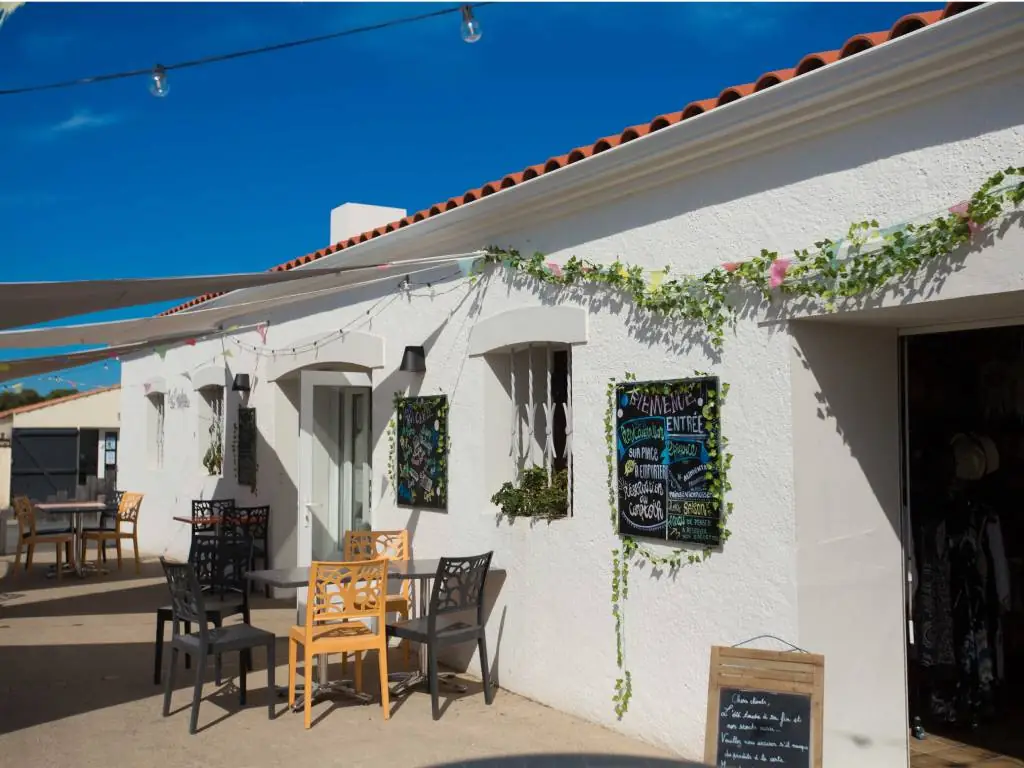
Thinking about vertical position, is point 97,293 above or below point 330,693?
above

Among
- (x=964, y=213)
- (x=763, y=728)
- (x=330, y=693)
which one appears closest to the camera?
(x=964, y=213)

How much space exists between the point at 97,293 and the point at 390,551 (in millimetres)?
3179

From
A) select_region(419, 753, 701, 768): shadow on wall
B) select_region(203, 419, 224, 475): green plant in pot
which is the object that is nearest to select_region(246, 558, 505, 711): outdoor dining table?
select_region(419, 753, 701, 768): shadow on wall

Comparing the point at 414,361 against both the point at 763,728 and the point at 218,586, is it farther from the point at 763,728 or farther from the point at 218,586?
the point at 763,728

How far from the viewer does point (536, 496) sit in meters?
6.05

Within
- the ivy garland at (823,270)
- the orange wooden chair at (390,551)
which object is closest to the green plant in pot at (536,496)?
the orange wooden chair at (390,551)

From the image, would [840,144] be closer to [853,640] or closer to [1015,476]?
[853,640]

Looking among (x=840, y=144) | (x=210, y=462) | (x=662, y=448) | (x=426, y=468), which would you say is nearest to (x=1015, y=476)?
(x=662, y=448)

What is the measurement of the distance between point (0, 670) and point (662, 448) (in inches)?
199

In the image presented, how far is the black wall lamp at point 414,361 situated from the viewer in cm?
708

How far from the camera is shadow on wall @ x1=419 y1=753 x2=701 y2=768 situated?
1790 millimetres

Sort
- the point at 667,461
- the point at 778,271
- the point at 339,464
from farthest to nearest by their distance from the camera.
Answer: the point at 339,464 → the point at 667,461 → the point at 778,271

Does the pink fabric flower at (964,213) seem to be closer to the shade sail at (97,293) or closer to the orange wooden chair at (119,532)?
the shade sail at (97,293)

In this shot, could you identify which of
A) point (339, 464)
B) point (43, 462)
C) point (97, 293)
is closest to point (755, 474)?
point (97, 293)
